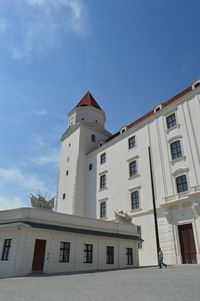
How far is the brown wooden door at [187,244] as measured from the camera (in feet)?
70.6

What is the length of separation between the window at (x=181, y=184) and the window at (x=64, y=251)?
11.8 meters

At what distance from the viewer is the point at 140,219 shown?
88.5 feet

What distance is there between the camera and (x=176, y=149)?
85.5ft

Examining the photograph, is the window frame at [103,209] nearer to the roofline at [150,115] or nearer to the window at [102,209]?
the window at [102,209]

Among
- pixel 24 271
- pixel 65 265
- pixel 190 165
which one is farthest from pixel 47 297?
pixel 190 165

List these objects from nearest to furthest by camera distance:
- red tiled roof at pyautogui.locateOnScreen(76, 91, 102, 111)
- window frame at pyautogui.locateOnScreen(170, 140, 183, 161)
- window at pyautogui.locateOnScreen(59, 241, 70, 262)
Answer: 1. window at pyautogui.locateOnScreen(59, 241, 70, 262)
2. window frame at pyautogui.locateOnScreen(170, 140, 183, 161)
3. red tiled roof at pyautogui.locateOnScreen(76, 91, 102, 111)

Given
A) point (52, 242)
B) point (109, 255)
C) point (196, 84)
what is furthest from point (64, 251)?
point (196, 84)

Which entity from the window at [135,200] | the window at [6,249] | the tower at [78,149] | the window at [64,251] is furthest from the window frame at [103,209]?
the window at [6,249]

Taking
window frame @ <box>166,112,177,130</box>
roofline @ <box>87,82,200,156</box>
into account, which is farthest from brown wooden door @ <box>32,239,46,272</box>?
roofline @ <box>87,82,200,156</box>

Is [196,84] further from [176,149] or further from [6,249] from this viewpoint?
[6,249]

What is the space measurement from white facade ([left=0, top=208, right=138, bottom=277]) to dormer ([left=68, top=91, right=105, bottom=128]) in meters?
25.5

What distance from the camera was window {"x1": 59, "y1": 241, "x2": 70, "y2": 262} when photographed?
718 inches

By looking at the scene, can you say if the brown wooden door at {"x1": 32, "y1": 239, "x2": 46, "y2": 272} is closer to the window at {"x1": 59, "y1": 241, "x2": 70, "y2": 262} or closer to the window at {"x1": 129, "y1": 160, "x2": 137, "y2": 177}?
the window at {"x1": 59, "y1": 241, "x2": 70, "y2": 262}

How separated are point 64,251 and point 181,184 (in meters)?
12.5
